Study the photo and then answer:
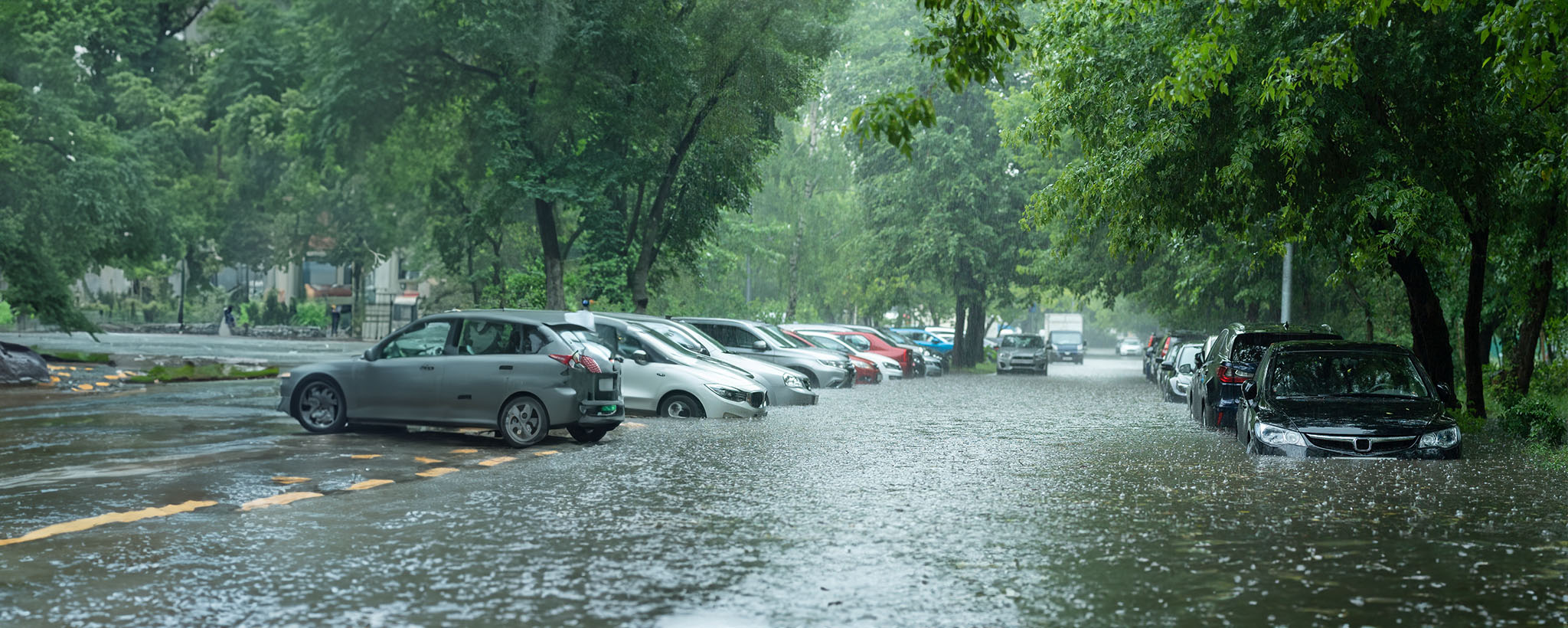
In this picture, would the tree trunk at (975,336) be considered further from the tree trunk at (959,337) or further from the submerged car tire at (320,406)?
the submerged car tire at (320,406)

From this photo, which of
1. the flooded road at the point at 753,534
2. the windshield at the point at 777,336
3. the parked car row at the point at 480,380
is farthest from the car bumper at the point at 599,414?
the windshield at the point at 777,336

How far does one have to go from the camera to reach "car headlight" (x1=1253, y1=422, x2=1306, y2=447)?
44.7 ft

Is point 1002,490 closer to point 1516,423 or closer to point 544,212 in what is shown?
point 1516,423

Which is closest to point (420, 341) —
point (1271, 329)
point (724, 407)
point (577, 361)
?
point (577, 361)

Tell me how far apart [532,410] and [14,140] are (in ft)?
79.6

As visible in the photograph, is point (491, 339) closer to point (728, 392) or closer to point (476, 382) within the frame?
point (476, 382)

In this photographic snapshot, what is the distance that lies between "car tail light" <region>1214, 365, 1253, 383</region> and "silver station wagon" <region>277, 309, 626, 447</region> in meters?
8.41

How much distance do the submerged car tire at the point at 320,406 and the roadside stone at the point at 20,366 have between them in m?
11.4

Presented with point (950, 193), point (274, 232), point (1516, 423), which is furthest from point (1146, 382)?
point (274, 232)

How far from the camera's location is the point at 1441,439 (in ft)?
44.3

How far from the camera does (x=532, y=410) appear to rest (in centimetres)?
1543

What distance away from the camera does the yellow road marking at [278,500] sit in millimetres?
10258

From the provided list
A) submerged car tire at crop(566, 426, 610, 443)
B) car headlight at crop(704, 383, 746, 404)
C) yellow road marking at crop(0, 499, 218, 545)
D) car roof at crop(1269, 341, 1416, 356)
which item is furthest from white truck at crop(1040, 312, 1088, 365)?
yellow road marking at crop(0, 499, 218, 545)

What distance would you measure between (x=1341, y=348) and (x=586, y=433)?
331 inches
